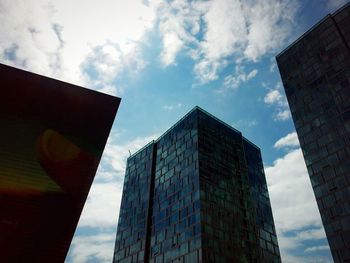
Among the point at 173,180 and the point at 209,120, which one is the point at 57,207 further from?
the point at 209,120

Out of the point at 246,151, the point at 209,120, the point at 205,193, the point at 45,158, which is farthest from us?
the point at 246,151

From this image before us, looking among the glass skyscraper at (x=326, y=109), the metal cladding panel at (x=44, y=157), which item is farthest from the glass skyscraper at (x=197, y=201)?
the metal cladding panel at (x=44, y=157)

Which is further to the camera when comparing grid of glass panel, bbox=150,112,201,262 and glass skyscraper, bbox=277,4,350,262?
grid of glass panel, bbox=150,112,201,262

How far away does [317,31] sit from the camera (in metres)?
53.8

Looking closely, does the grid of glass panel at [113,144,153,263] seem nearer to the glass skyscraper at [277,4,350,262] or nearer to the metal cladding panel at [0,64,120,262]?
the glass skyscraper at [277,4,350,262]

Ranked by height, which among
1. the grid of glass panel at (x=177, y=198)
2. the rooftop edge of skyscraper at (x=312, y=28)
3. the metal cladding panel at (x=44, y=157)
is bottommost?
the metal cladding panel at (x=44, y=157)

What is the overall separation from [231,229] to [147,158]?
27.6 metres

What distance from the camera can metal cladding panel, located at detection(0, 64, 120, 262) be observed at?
26.3 ft

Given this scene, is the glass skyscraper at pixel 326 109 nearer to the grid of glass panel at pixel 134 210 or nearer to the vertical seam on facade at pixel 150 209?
the vertical seam on facade at pixel 150 209

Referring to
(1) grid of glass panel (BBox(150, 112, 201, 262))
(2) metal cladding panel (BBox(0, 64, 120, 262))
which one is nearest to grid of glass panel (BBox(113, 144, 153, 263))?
(1) grid of glass panel (BBox(150, 112, 201, 262))

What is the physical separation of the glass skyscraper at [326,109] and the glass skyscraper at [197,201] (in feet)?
55.4

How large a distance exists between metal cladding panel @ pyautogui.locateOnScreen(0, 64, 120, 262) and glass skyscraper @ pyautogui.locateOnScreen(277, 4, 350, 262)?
126 feet

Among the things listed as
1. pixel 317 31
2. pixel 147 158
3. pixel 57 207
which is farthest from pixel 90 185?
pixel 147 158

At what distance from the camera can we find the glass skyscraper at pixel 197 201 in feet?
162
